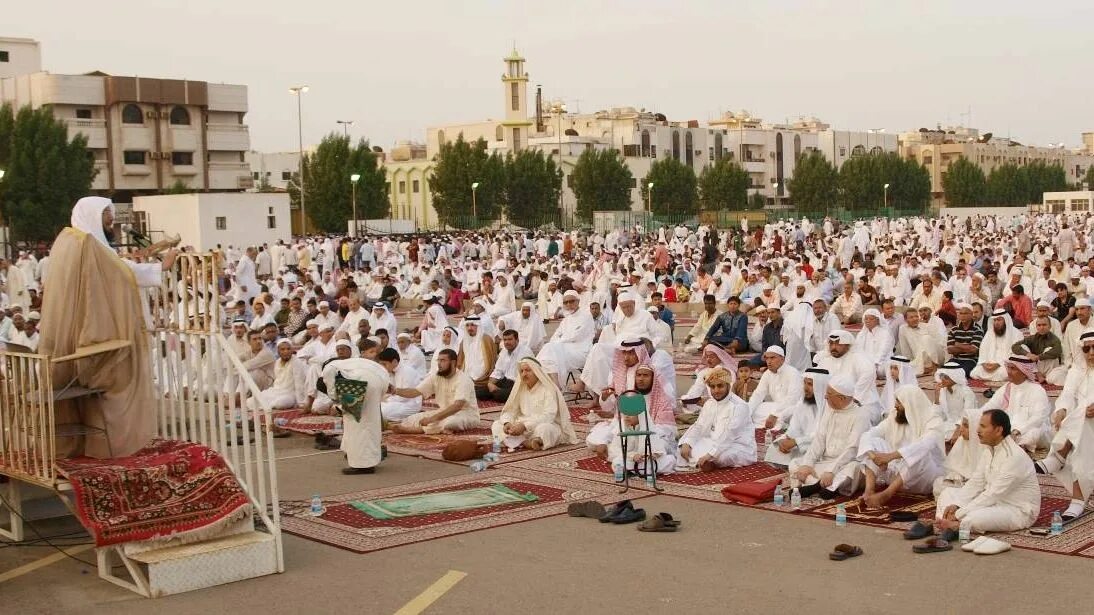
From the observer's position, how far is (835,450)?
27.4ft

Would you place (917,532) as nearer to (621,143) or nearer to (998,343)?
(998,343)

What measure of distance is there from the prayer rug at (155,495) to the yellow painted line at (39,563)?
63 centimetres

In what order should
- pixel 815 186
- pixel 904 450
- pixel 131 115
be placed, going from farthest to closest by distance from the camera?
pixel 815 186 < pixel 131 115 < pixel 904 450

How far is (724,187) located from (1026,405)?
5560 centimetres

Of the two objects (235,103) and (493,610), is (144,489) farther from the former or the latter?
(235,103)

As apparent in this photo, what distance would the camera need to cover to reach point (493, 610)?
6055 mm

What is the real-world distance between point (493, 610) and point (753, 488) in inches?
99.9

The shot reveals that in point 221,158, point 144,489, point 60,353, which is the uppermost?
point 221,158

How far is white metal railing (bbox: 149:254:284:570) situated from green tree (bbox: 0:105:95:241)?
1428 inches

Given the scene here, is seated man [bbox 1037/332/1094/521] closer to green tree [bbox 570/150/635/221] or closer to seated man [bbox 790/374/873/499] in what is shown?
seated man [bbox 790/374/873/499]

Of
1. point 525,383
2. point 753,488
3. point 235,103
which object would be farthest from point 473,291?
point 235,103

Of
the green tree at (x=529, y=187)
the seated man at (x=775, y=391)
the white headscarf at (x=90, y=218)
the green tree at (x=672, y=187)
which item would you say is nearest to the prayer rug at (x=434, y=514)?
the white headscarf at (x=90, y=218)

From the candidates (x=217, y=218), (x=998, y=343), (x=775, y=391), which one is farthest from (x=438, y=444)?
(x=217, y=218)

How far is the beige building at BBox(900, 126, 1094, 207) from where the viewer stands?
99375 millimetres
